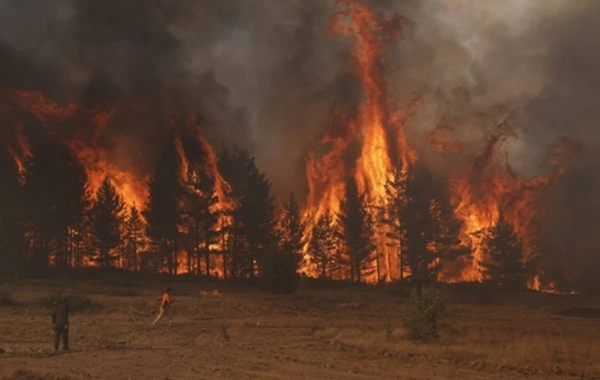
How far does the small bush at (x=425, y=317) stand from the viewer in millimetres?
25719

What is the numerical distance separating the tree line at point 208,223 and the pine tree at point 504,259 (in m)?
0.11

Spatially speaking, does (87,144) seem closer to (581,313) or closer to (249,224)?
A: (249,224)

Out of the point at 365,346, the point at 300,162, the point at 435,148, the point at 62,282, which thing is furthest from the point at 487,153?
the point at 365,346

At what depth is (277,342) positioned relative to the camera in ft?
85.0

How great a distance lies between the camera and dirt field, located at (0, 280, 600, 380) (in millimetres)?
18641

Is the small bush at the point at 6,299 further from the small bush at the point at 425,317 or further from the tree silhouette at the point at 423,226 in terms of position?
the tree silhouette at the point at 423,226

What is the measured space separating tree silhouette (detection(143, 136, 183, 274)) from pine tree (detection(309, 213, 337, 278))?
16201 millimetres

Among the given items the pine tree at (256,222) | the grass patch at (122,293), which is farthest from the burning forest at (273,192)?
the grass patch at (122,293)

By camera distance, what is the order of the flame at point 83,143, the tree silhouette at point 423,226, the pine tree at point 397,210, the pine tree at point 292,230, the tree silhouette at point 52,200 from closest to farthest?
1. the tree silhouette at point 52,200
2. the tree silhouette at point 423,226
3. the pine tree at point 292,230
4. the pine tree at point 397,210
5. the flame at point 83,143

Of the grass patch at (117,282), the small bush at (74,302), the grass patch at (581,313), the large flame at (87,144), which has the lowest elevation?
the grass patch at (581,313)

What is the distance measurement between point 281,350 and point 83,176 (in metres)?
48.6

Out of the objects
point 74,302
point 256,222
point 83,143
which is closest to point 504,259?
point 256,222

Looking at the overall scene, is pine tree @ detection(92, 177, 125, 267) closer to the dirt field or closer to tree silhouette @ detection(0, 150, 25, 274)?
tree silhouette @ detection(0, 150, 25, 274)

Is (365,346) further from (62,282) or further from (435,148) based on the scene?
(435,148)
